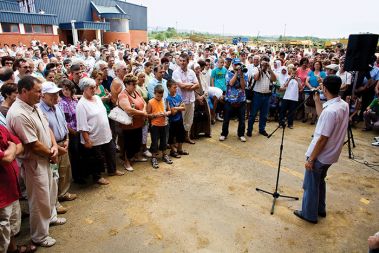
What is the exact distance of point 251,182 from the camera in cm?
461

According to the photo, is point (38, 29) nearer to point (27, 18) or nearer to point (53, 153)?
point (27, 18)

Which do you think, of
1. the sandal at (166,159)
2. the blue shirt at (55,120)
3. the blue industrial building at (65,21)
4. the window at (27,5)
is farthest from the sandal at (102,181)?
the window at (27,5)

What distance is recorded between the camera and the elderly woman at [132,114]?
4.58 m

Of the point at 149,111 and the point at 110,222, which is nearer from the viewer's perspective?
the point at 110,222

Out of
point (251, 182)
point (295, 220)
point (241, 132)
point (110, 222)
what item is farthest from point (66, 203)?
point (241, 132)

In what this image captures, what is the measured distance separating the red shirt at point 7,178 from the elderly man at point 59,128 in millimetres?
811

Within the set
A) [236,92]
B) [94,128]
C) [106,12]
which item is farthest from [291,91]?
[106,12]

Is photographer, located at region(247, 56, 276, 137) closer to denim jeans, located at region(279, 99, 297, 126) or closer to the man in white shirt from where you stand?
denim jeans, located at region(279, 99, 297, 126)

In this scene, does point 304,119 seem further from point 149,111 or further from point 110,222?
point 110,222

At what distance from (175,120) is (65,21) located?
29584 mm

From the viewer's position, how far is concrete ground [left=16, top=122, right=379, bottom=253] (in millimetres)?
3154

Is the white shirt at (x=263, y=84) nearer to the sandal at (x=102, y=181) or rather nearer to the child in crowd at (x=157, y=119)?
the child in crowd at (x=157, y=119)

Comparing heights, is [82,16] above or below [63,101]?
above

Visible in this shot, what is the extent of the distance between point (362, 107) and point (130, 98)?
7465 mm
